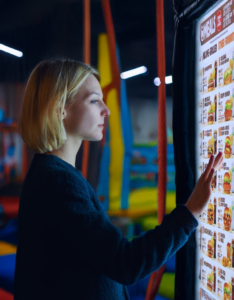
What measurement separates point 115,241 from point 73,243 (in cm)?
10

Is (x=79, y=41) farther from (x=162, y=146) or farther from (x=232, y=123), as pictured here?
(x=232, y=123)

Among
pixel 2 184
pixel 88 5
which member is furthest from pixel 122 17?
pixel 2 184

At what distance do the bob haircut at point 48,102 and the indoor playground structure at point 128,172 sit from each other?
2.32 feet

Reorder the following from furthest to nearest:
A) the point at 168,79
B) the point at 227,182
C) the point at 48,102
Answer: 1. the point at 168,79
2. the point at 227,182
3. the point at 48,102

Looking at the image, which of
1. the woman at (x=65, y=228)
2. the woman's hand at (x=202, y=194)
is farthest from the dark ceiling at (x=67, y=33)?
the woman's hand at (x=202, y=194)

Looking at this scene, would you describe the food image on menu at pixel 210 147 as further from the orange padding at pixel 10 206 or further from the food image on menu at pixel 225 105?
the orange padding at pixel 10 206

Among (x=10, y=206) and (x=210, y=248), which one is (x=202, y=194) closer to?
(x=210, y=248)

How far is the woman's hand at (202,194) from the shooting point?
2.41 ft

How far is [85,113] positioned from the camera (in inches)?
36.9

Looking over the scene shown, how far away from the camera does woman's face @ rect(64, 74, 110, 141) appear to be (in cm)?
93

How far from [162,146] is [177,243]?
36.8 inches

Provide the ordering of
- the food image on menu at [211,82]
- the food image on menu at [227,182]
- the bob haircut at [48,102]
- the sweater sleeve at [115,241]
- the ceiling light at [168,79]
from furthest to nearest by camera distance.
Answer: the ceiling light at [168,79] < the food image on menu at [211,82] < the food image on menu at [227,182] < the bob haircut at [48,102] < the sweater sleeve at [115,241]

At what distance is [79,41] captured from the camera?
63.4 inches

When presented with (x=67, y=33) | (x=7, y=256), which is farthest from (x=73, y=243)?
(x=67, y=33)
